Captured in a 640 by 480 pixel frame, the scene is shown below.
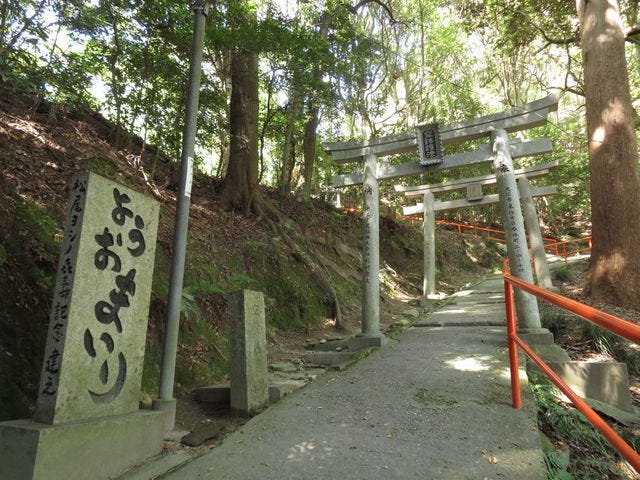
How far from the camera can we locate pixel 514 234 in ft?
17.9

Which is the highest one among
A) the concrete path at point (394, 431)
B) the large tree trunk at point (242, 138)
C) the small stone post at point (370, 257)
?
the large tree trunk at point (242, 138)

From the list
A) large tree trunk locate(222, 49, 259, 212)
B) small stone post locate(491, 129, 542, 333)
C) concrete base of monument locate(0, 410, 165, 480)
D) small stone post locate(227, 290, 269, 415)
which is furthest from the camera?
large tree trunk locate(222, 49, 259, 212)

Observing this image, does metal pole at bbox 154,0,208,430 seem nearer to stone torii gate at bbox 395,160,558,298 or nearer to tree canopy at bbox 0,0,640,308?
tree canopy at bbox 0,0,640,308

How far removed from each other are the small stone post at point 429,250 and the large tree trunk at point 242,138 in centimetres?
518

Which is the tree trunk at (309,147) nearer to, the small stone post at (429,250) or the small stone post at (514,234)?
the small stone post at (429,250)

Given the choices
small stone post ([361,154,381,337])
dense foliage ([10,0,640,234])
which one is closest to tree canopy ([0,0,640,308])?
dense foliage ([10,0,640,234])

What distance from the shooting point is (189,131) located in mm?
3059

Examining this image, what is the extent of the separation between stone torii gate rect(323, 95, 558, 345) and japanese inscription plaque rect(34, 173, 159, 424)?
3.33m

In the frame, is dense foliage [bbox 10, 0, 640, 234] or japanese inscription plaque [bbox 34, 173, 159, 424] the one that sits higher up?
dense foliage [bbox 10, 0, 640, 234]

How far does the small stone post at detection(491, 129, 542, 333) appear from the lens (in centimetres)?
509

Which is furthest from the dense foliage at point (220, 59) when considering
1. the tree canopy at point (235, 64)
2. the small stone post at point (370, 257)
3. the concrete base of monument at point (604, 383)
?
the concrete base of monument at point (604, 383)

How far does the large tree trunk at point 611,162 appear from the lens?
254 inches

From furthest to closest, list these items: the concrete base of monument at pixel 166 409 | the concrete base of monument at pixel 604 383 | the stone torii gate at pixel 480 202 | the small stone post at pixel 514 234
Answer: the stone torii gate at pixel 480 202 < the small stone post at pixel 514 234 < the concrete base of monument at pixel 604 383 < the concrete base of monument at pixel 166 409

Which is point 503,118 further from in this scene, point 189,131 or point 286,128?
point 286,128
